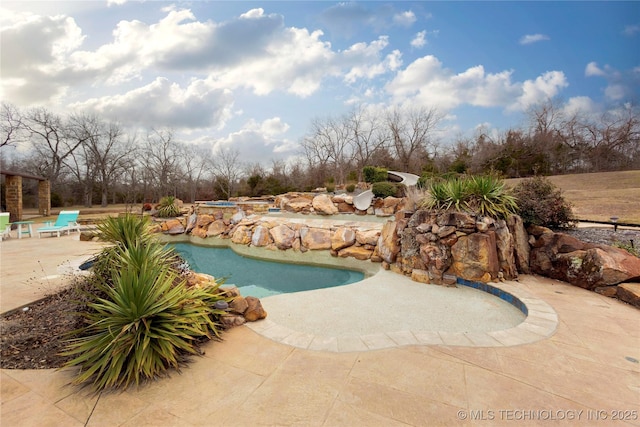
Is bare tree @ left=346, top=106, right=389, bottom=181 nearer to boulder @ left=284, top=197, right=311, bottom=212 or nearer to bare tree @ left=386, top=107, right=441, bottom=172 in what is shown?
bare tree @ left=386, top=107, right=441, bottom=172

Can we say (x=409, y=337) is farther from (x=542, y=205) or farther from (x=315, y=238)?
(x=315, y=238)

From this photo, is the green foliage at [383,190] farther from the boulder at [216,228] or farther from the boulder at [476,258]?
A: the boulder at [216,228]

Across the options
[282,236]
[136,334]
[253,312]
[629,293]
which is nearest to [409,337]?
[253,312]

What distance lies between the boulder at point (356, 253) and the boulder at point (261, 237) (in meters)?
2.72

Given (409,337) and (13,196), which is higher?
(13,196)

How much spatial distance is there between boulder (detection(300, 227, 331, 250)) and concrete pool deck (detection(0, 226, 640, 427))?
506 centimetres

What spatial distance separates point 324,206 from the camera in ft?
33.9

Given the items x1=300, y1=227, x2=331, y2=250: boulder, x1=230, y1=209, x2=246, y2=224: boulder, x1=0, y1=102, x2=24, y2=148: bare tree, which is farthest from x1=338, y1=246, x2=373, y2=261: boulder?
x1=0, y1=102, x2=24, y2=148: bare tree

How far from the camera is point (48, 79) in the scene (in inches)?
293

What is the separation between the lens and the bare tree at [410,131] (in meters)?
23.0

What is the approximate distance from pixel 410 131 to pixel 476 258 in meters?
21.4

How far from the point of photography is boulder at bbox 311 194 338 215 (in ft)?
33.5

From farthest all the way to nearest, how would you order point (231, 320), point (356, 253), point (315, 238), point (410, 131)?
point (410, 131)
point (315, 238)
point (356, 253)
point (231, 320)

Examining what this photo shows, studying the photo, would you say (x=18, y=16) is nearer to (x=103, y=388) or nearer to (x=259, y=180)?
(x=103, y=388)
